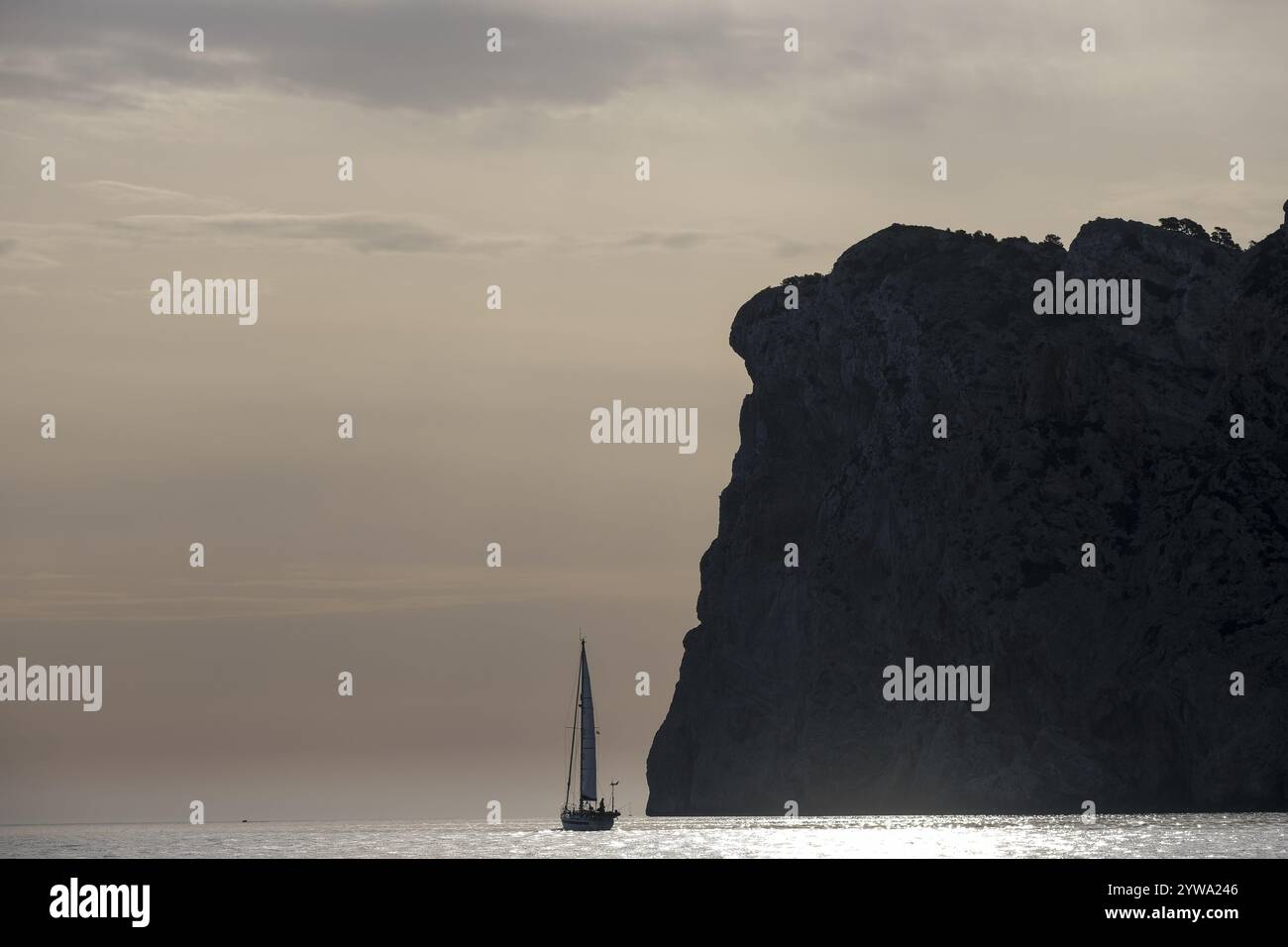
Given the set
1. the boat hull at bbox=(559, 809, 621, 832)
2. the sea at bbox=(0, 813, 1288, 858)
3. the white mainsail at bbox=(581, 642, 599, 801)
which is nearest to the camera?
the sea at bbox=(0, 813, 1288, 858)

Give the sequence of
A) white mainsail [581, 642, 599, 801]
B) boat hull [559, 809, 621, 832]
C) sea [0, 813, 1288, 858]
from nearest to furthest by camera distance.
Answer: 1. sea [0, 813, 1288, 858]
2. white mainsail [581, 642, 599, 801]
3. boat hull [559, 809, 621, 832]

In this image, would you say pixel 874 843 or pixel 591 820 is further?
pixel 591 820

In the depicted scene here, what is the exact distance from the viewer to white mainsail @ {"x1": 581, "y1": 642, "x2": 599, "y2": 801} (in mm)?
186625

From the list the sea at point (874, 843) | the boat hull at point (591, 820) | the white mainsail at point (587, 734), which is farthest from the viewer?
the boat hull at point (591, 820)

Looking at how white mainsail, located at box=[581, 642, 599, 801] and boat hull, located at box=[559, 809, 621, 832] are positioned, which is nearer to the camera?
white mainsail, located at box=[581, 642, 599, 801]

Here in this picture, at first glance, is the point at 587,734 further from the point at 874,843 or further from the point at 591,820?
the point at 874,843

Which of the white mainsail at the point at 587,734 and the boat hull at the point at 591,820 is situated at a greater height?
the white mainsail at the point at 587,734

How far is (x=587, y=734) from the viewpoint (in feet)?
618

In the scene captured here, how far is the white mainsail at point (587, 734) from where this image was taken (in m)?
187

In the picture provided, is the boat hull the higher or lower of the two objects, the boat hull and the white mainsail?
the lower

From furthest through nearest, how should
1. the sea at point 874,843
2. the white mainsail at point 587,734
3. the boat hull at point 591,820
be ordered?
1. the boat hull at point 591,820
2. the white mainsail at point 587,734
3. the sea at point 874,843

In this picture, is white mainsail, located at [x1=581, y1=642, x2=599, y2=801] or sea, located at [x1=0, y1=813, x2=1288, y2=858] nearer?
sea, located at [x1=0, y1=813, x2=1288, y2=858]
